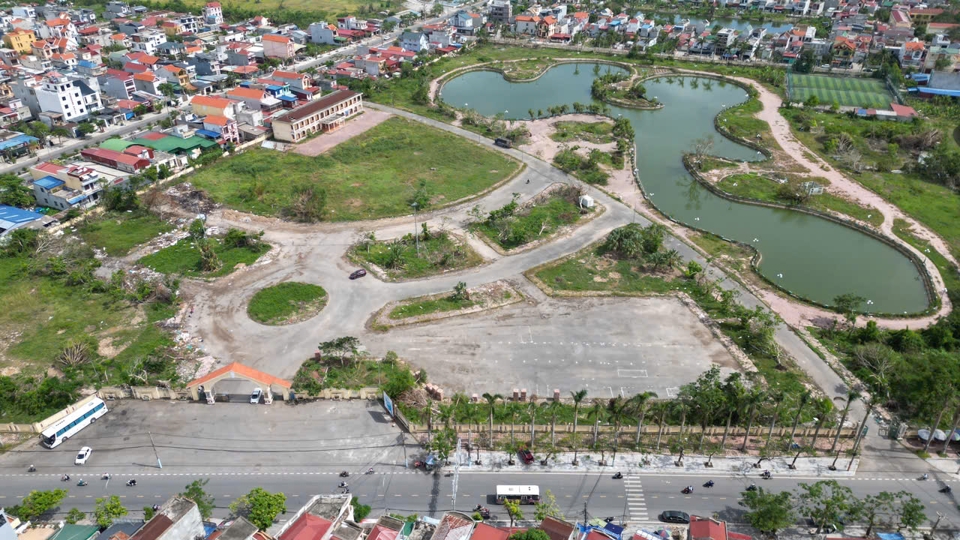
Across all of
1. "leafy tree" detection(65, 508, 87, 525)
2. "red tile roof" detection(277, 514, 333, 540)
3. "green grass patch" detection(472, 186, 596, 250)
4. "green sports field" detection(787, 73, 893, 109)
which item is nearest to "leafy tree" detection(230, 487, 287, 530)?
"red tile roof" detection(277, 514, 333, 540)

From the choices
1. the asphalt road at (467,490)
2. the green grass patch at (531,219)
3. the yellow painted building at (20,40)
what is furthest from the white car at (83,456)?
the yellow painted building at (20,40)

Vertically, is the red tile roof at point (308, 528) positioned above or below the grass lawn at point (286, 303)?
above

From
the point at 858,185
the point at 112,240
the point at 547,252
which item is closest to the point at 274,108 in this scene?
the point at 112,240

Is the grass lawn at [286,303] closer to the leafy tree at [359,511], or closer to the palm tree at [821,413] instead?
the leafy tree at [359,511]

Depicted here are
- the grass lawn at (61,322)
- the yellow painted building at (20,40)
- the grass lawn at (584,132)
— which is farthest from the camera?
the yellow painted building at (20,40)

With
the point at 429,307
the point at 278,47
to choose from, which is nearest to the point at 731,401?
the point at 429,307

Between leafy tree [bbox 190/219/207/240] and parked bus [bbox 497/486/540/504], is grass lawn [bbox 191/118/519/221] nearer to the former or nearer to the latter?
leafy tree [bbox 190/219/207/240]
